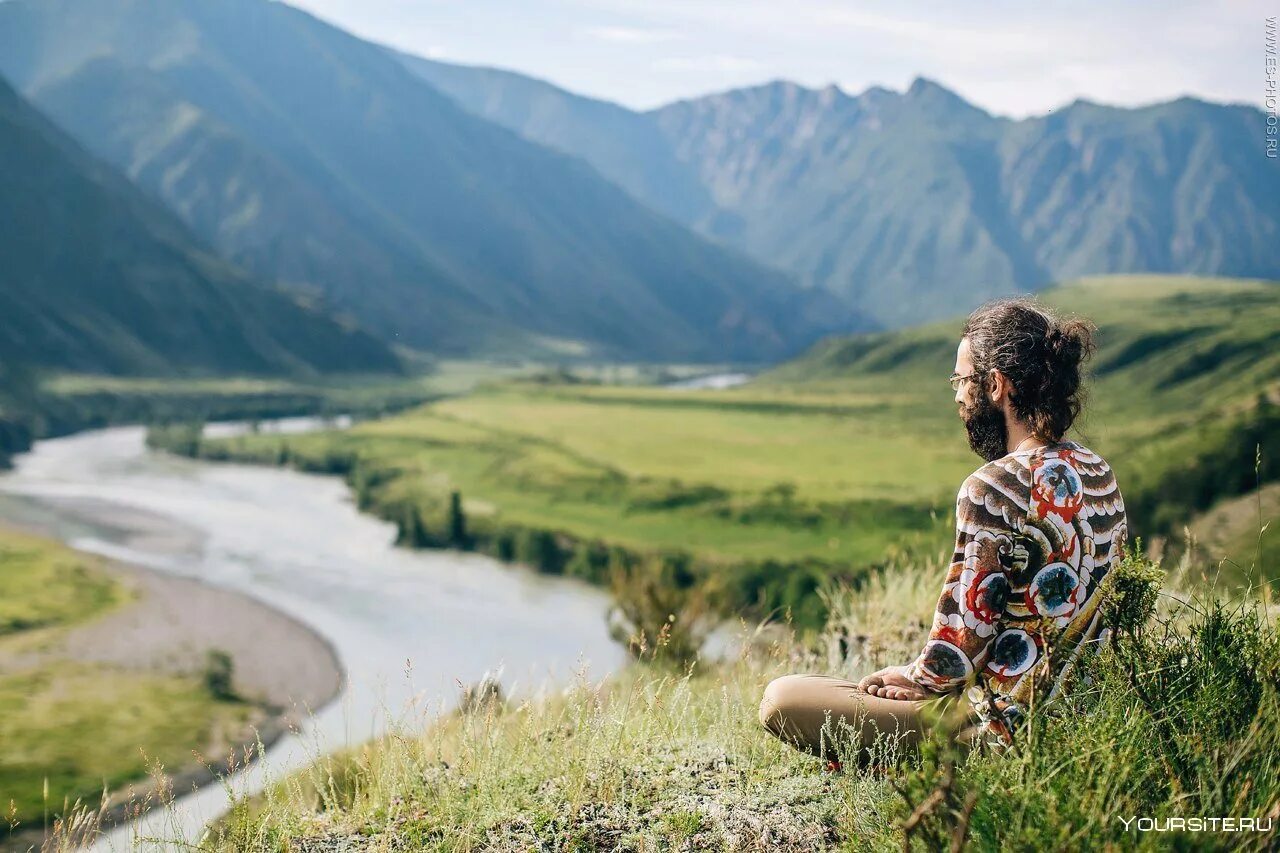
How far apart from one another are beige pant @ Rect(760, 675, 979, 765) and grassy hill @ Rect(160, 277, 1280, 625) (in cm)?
3031

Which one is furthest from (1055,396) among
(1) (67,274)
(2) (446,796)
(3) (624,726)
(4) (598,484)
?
(1) (67,274)

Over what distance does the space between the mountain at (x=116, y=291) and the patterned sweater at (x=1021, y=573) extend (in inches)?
5350

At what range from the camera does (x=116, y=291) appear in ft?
483

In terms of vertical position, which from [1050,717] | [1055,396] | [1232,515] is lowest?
[1232,515]

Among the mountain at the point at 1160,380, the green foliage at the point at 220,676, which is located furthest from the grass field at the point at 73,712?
the mountain at the point at 1160,380

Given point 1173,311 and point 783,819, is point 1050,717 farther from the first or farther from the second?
point 1173,311

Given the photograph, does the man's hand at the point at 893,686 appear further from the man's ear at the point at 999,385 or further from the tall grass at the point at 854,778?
the man's ear at the point at 999,385

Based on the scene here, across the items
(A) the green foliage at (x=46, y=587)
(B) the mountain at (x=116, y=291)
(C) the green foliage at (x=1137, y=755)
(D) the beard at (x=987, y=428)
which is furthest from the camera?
(B) the mountain at (x=116, y=291)

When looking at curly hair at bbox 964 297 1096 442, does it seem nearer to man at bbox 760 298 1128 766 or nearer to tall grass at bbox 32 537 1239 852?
man at bbox 760 298 1128 766

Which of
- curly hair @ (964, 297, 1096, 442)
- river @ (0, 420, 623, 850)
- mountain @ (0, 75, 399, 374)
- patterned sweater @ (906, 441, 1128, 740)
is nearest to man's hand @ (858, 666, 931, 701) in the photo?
patterned sweater @ (906, 441, 1128, 740)

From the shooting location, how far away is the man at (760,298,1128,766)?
190 inches

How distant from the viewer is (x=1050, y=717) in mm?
4773

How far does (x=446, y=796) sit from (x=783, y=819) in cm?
166

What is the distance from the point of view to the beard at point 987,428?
523 cm
